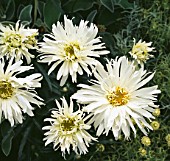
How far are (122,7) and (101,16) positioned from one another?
66 mm

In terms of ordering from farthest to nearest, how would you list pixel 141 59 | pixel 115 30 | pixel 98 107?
pixel 115 30
pixel 141 59
pixel 98 107

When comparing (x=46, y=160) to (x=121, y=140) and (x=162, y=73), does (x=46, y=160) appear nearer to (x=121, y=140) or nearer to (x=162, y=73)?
(x=121, y=140)

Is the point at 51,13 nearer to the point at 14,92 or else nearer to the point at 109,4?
the point at 109,4

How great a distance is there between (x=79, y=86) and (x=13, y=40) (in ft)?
0.54

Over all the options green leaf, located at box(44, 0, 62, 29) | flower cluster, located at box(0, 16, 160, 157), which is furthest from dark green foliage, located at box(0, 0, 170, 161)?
flower cluster, located at box(0, 16, 160, 157)

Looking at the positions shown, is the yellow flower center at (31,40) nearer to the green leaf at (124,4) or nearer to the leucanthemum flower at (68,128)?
the leucanthemum flower at (68,128)

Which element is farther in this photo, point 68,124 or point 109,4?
point 109,4

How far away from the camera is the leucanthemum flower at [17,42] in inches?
40.0

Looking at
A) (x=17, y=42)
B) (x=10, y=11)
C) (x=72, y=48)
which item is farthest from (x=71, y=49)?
(x=10, y=11)

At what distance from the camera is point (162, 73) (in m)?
1.28

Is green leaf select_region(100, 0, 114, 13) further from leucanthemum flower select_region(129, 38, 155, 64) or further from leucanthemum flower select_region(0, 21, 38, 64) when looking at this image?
leucanthemum flower select_region(0, 21, 38, 64)

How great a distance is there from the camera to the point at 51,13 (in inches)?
45.8

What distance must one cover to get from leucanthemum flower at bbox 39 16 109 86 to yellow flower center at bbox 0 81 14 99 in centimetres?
8

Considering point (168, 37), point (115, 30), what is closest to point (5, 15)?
point (115, 30)
